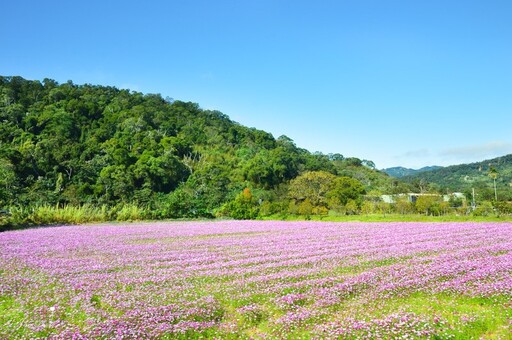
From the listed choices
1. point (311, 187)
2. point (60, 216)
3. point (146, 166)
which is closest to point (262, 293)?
point (60, 216)

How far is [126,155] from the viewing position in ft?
208

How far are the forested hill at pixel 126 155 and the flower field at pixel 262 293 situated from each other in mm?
29181

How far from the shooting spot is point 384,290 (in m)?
8.30

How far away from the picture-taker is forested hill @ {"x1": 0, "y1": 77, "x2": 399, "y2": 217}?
157 feet

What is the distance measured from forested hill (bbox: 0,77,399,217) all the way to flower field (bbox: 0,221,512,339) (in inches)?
1149

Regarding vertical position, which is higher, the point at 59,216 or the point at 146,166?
the point at 146,166

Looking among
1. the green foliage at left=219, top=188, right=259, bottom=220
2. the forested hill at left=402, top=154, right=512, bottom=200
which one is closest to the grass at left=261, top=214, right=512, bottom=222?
the green foliage at left=219, top=188, right=259, bottom=220

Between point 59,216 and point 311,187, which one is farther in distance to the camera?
point 311,187

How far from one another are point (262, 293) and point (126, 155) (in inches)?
2330

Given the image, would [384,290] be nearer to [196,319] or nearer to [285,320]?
[285,320]

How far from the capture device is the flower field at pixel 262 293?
6.13 metres

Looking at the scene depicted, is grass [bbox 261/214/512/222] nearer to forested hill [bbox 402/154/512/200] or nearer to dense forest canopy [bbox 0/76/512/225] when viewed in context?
dense forest canopy [bbox 0/76/512/225]

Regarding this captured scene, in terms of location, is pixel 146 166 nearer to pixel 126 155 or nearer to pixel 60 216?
pixel 126 155

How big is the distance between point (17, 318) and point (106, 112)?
80.9 m
